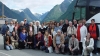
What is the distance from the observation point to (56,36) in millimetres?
12742

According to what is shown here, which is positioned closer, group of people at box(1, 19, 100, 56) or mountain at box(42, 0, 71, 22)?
group of people at box(1, 19, 100, 56)

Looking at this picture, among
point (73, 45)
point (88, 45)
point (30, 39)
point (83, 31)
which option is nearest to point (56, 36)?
point (73, 45)

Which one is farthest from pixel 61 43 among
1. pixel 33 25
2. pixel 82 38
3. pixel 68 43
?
pixel 33 25

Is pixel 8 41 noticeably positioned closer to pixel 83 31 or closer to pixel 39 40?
pixel 39 40

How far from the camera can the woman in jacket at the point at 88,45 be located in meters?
11.2

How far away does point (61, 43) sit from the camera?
12.5m

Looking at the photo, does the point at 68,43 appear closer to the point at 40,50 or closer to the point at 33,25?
the point at 40,50

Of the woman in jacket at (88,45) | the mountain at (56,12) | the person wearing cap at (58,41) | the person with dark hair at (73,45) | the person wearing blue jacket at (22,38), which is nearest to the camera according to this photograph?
the woman in jacket at (88,45)

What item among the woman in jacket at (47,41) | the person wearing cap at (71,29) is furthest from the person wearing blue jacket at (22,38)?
the person wearing cap at (71,29)

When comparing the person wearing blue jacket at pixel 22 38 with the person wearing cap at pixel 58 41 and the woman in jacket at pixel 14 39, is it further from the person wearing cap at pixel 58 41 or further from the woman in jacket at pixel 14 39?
the person wearing cap at pixel 58 41

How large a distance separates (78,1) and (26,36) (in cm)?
419

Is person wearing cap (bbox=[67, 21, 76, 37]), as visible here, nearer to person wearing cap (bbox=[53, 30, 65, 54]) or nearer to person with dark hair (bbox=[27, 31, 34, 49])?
person wearing cap (bbox=[53, 30, 65, 54])

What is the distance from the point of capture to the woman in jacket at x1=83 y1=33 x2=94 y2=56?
36.9ft

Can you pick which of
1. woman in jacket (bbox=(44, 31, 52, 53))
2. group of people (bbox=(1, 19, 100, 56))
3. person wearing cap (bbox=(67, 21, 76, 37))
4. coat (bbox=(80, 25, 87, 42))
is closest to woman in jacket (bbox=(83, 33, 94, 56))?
group of people (bbox=(1, 19, 100, 56))
